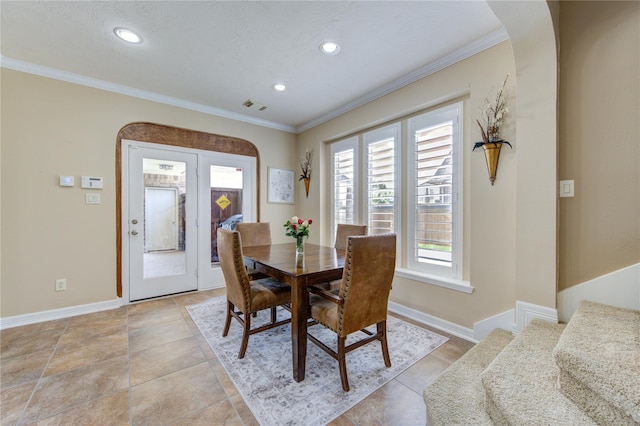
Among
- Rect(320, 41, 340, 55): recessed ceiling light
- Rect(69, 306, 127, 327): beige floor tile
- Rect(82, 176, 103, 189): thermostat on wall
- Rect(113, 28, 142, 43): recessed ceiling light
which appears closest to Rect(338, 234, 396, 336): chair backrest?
Rect(320, 41, 340, 55): recessed ceiling light

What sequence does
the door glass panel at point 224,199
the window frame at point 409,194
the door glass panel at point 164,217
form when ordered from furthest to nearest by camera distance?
1. the door glass panel at point 224,199
2. the door glass panel at point 164,217
3. the window frame at point 409,194

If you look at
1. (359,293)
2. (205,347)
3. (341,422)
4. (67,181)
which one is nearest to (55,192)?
(67,181)

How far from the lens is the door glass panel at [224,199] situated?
388cm

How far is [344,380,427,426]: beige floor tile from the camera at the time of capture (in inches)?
56.3

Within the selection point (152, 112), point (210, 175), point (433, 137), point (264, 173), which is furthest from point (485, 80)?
point (152, 112)

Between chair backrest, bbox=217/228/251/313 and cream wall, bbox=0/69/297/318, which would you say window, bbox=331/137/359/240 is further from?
cream wall, bbox=0/69/297/318

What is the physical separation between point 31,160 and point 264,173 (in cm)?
269

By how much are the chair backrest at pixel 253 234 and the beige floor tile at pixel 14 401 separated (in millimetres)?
1913

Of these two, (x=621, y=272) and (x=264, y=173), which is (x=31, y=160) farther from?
(x=621, y=272)

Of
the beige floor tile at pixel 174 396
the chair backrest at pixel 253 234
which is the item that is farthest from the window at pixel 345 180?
the beige floor tile at pixel 174 396

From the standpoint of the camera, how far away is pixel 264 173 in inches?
172

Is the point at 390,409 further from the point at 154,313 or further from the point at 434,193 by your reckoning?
the point at 154,313

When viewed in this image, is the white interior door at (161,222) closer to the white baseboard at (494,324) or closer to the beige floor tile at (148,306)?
the beige floor tile at (148,306)

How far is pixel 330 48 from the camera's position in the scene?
7.68 ft
